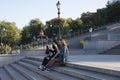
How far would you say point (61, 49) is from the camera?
1817cm

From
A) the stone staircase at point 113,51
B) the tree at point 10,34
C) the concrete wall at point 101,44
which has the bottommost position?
the stone staircase at point 113,51

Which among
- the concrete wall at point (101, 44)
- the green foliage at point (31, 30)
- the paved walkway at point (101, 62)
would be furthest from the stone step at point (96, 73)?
the green foliage at point (31, 30)

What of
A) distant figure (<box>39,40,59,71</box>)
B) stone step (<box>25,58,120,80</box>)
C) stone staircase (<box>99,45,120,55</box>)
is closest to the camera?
stone step (<box>25,58,120,80</box>)

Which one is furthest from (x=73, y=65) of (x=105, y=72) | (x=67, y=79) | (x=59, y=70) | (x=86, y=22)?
(x=86, y=22)

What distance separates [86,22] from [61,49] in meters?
97.7

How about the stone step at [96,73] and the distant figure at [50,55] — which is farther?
the distant figure at [50,55]

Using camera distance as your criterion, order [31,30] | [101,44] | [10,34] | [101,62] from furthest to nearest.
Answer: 1. [31,30]
2. [10,34]
3. [101,44]
4. [101,62]

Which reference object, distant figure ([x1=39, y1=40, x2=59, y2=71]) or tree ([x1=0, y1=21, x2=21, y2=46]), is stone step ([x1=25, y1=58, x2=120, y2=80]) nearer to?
distant figure ([x1=39, y1=40, x2=59, y2=71])

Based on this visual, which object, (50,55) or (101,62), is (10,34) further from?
(101,62)

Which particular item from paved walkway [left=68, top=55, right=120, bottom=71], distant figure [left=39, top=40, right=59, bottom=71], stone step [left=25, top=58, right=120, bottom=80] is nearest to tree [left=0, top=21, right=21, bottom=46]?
paved walkway [left=68, top=55, right=120, bottom=71]

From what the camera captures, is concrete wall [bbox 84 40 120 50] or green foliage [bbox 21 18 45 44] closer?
concrete wall [bbox 84 40 120 50]

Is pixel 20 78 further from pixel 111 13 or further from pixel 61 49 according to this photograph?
pixel 111 13

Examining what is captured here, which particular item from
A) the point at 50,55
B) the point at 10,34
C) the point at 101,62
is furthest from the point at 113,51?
the point at 10,34

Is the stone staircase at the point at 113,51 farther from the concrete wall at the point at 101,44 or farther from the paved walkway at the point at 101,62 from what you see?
the paved walkway at the point at 101,62
